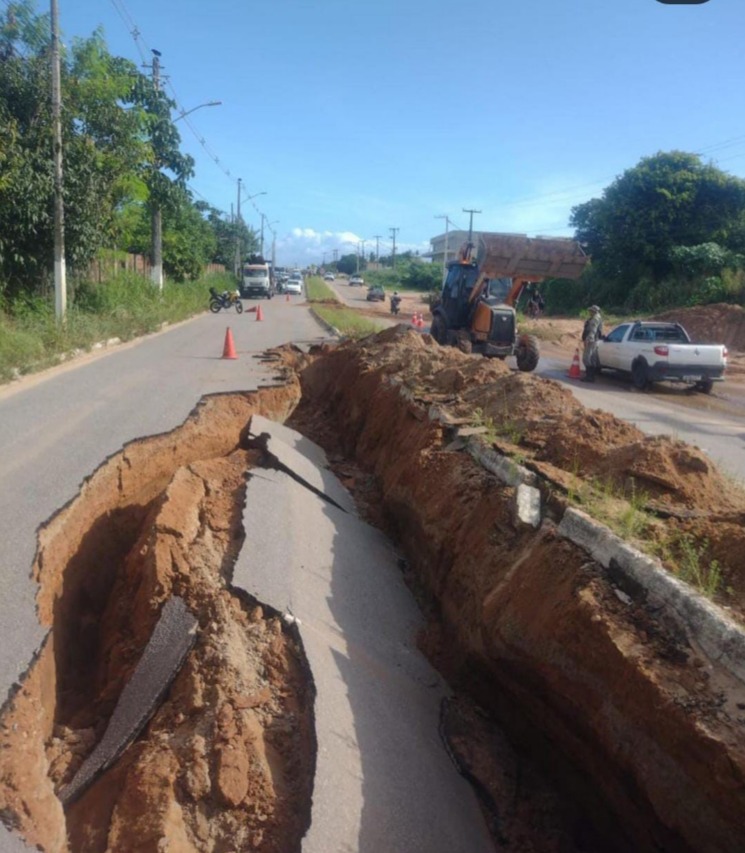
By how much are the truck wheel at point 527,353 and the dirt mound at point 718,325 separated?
962 cm

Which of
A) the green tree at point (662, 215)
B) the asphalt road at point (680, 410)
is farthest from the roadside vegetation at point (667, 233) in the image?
the asphalt road at point (680, 410)

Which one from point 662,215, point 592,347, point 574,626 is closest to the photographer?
point 574,626

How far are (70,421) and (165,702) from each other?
6.09m

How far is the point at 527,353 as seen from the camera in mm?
17953

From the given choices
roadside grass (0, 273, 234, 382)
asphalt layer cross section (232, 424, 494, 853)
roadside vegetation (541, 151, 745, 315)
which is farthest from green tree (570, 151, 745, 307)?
Result: asphalt layer cross section (232, 424, 494, 853)

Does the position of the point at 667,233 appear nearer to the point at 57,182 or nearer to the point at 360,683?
the point at 57,182

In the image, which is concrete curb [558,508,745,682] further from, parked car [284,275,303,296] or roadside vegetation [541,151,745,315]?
parked car [284,275,303,296]

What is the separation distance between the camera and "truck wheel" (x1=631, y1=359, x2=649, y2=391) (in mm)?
16172

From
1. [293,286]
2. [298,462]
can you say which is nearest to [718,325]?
[298,462]

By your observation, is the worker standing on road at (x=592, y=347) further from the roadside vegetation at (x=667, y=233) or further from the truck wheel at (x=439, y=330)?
the roadside vegetation at (x=667, y=233)

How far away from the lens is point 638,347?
54.1 ft

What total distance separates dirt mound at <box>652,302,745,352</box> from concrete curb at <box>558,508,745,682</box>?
22.9 meters

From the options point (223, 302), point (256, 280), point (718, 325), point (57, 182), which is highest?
point (57, 182)

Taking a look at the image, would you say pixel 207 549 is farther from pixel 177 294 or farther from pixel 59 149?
pixel 177 294
